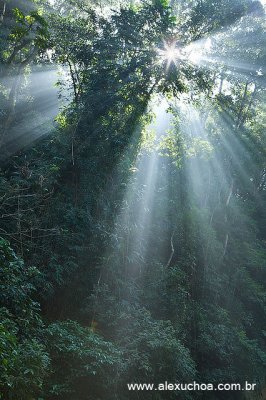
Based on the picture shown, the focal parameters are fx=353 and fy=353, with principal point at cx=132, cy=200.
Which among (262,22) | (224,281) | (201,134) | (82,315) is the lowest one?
(82,315)

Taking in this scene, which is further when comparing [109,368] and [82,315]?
[82,315]

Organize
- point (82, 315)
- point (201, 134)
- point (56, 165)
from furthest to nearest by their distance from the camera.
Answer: point (201, 134)
point (56, 165)
point (82, 315)

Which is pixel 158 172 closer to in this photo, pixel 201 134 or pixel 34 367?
pixel 201 134

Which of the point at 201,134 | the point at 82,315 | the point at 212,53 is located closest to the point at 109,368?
the point at 82,315

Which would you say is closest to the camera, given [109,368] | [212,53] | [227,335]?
[109,368]

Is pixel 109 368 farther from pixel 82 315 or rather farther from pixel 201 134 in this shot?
pixel 201 134

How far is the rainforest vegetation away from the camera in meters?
7.92

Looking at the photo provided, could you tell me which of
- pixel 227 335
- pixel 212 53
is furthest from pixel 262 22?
pixel 227 335

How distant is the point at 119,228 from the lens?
1220 centimetres

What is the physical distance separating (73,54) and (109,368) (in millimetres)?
12024

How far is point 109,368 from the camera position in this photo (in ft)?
27.0

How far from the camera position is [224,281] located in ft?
63.3

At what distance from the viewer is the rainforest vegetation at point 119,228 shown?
7.92m

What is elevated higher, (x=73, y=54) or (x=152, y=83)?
(x=73, y=54)
